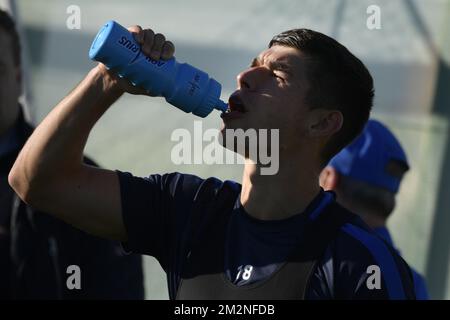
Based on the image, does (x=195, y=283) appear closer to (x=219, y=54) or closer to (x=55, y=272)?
(x=55, y=272)

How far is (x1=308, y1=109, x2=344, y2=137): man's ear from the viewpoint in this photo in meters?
2.39

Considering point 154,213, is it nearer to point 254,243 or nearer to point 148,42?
point 254,243

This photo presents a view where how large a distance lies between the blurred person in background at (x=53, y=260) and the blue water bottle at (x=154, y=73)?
101 cm

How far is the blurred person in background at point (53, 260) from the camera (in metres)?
3.15

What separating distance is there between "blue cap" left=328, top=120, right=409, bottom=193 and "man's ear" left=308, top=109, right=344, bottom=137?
80 centimetres

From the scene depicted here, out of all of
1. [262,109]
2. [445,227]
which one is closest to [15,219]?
[262,109]

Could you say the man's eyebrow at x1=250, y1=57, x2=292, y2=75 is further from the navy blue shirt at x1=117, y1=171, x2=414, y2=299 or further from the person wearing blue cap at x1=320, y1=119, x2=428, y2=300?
the person wearing blue cap at x1=320, y1=119, x2=428, y2=300

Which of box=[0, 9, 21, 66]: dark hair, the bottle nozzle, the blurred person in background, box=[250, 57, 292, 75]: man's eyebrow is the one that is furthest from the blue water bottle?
box=[0, 9, 21, 66]: dark hair

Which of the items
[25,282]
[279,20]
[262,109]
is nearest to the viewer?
[262,109]

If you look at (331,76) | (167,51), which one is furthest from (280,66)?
(167,51)

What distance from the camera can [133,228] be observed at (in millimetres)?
2293

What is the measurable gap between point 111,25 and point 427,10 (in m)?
2.20

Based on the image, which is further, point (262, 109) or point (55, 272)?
point (55, 272)

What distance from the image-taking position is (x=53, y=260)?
3178 millimetres
